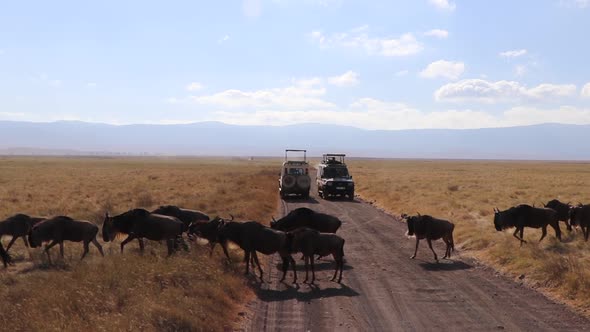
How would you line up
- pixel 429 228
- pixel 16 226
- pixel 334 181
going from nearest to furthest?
pixel 16 226 < pixel 429 228 < pixel 334 181

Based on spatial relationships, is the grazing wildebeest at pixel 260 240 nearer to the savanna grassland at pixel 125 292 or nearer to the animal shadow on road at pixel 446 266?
the savanna grassland at pixel 125 292

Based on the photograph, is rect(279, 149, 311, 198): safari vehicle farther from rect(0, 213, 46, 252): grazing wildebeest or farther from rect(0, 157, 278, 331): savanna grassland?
rect(0, 213, 46, 252): grazing wildebeest

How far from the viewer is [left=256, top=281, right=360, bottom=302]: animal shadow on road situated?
12623mm

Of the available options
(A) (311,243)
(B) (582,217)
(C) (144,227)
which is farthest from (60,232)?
(B) (582,217)

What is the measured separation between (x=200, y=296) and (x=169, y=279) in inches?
44.2

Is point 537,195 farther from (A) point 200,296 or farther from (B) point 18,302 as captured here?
(B) point 18,302

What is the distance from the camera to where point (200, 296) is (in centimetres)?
1148

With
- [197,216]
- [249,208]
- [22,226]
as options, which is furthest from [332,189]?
[22,226]

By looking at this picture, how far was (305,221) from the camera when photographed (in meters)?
17.2

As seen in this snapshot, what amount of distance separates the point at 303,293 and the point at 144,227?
5503 mm

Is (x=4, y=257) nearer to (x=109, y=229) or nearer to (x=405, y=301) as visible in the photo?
(x=109, y=229)

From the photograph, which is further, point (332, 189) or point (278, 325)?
point (332, 189)

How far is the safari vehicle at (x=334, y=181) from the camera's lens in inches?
1590

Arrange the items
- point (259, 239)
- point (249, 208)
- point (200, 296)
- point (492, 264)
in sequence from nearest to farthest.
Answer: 1. point (200, 296)
2. point (259, 239)
3. point (492, 264)
4. point (249, 208)
